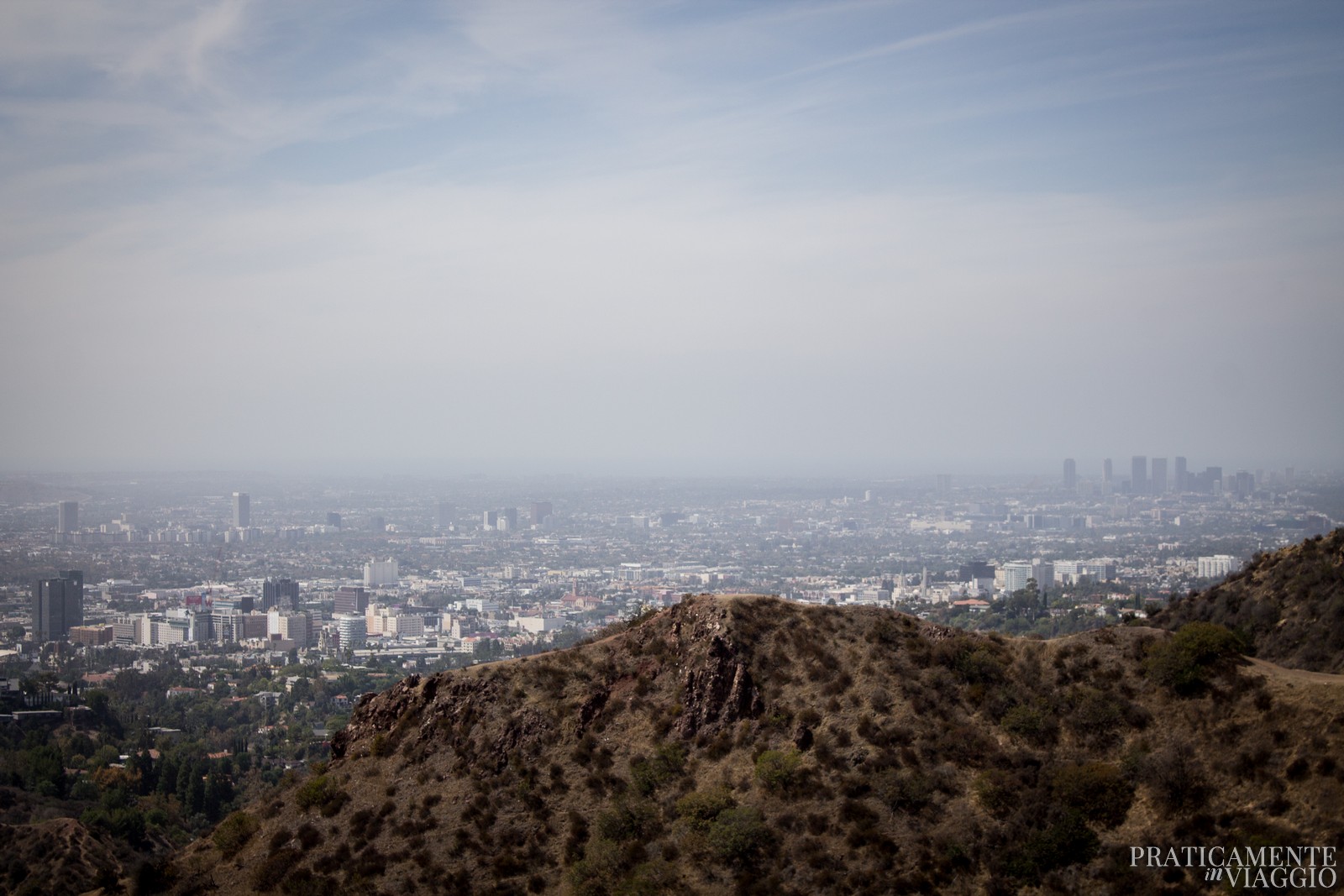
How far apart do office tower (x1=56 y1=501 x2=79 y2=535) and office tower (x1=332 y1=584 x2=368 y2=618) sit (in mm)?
57223

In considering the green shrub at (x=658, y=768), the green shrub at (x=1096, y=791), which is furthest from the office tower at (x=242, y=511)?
the green shrub at (x=1096, y=791)

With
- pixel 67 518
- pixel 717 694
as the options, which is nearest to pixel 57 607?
pixel 67 518

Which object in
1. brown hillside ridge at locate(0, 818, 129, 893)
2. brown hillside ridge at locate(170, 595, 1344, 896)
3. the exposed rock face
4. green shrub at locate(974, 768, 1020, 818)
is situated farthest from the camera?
brown hillside ridge at locate(0, 818, 129, 893)

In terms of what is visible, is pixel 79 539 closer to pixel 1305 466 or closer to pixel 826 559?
pixel 826 559

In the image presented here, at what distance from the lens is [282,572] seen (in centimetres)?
11356

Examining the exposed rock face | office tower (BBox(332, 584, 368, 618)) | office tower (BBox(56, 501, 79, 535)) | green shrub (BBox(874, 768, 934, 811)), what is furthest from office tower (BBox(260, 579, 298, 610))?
green shrub (BBox(874, 768, 934, 811))

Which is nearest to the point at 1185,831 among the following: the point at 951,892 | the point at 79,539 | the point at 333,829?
the point at 951,892

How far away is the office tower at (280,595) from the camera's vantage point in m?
90.5

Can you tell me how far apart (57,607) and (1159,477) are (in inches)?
5828

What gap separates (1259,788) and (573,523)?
5640 inches

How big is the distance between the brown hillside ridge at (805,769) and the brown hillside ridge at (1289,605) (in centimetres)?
497

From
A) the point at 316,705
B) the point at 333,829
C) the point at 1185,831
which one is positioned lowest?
the point at 316,705

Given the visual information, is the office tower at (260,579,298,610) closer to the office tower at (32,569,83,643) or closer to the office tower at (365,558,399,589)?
the office tower at (365,558,399,589)

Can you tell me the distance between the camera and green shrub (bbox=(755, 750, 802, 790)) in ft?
57.0
